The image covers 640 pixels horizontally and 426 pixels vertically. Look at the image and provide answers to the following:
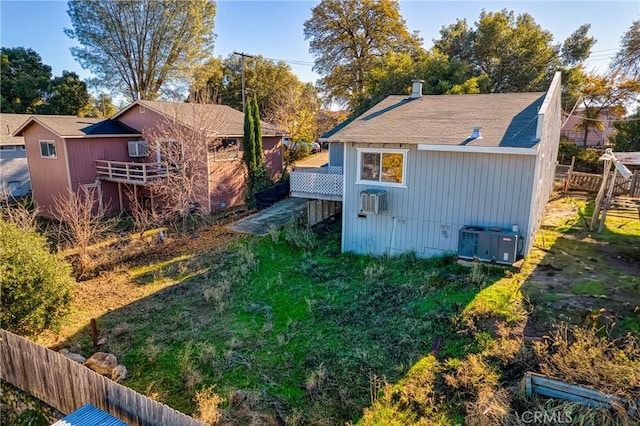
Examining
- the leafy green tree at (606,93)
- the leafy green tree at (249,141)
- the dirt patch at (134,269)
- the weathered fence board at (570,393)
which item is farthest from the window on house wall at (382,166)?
the leafy green tree at (606,93)

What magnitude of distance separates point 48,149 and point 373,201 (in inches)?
627

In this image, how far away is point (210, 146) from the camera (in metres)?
16.7

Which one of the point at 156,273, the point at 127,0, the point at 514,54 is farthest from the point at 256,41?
the point at 156,273

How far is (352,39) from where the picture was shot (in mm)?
28922

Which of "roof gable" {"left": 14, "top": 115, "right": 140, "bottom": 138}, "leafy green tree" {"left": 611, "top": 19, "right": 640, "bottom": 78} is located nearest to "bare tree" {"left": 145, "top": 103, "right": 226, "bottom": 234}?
"roof gable" {"left": 14, "top": 115, "right": 140, "bottom": 138}

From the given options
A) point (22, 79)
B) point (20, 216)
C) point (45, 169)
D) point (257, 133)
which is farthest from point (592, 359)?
point (22, 79)

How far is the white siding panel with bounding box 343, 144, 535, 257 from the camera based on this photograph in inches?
351

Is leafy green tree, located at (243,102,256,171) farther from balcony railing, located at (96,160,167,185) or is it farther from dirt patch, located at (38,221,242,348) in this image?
dirt patch, located at (38,221,242,348)

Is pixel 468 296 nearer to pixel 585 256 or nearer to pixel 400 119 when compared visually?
pixel 585 256

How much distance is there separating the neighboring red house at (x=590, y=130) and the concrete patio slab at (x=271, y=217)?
72.4ft

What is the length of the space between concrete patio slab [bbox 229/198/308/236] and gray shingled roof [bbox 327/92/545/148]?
450 cm

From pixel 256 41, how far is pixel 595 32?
954 inches

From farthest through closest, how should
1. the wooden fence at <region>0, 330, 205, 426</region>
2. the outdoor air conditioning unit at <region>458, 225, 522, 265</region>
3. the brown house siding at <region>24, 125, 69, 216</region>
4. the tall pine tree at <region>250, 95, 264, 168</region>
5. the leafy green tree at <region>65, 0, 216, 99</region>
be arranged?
the leafy green tree at <region>65, 0, 216, 99</region> → the tall pine tree at <region>250, 95, 264, 168</region> → the brown house siding at <region>24, 125, 69, 216</region> → the outdoor air conditioning unit at <region>458, 225, 522, 265</region> → the wooden fence at <region>0, 330, 205, 426</region>

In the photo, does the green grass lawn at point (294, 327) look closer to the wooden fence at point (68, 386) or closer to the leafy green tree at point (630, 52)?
the wooden fence at point (68, 386)
